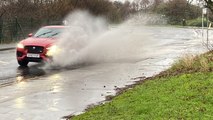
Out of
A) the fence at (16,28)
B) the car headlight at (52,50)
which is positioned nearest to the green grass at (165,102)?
the car headlight at (52,50)

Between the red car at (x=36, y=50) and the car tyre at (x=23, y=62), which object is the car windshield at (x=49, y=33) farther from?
the car tyre at (x=23, y=62)

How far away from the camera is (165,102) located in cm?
868

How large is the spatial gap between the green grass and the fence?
2537cm

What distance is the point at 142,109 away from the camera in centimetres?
833

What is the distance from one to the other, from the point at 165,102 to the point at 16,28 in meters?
29.5

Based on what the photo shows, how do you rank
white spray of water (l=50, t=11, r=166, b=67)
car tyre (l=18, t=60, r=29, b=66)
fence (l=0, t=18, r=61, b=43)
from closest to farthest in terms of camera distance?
car tyre (l=18, t=60, r=29, b=66), white spray of water (l=50, t=11, r=166, b=67), fence (l=0, t=18, r=61, b=43)

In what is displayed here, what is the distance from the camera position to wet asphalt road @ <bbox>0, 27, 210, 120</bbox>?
9.35 metres

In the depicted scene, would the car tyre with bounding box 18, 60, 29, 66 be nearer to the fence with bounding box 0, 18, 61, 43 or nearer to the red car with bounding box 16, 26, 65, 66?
the red car with bounding box 16, 26, 65, 66

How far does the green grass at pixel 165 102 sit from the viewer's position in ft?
25.5

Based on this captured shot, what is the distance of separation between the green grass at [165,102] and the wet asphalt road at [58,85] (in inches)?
31.9

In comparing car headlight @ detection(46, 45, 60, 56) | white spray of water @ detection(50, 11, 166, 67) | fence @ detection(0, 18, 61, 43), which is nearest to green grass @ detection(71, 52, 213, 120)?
car headlight @ detection(46, 45, 60, 56)

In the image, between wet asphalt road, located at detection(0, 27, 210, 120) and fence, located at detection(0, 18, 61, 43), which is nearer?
wet asphalt road, located at detection(0, 27, 210, 120)

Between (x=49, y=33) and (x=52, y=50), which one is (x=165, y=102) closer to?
(x=52, y=50)

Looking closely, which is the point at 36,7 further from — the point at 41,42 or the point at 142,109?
the point at 142,109
